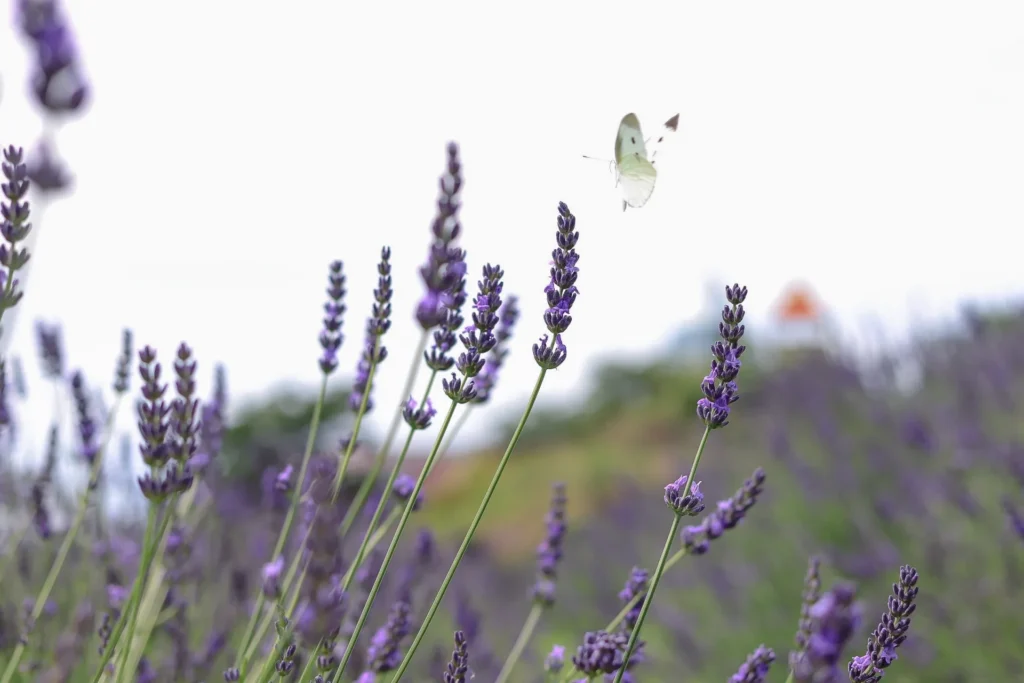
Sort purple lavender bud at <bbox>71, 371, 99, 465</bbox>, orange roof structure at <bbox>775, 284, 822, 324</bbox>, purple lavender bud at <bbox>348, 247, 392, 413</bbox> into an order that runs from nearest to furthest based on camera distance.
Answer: purple lavender bud at <bbox>348, 247, 392, 413</bbox> < purple lavender bud at <bbox>71, 371, 99, 465</bbox> < orange roof structure at <bbox>775, 284, 822, 324</bbox>

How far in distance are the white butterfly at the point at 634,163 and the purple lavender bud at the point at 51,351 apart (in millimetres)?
1586

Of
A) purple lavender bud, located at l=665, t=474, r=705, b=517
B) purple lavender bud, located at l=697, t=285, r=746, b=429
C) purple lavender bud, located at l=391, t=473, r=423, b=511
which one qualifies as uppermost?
purple lavender bud, located at l=697, t=285, r=746, b=429

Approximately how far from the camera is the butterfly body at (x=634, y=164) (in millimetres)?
1735

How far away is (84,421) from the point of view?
2227mm

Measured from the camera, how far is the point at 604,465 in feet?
40.2

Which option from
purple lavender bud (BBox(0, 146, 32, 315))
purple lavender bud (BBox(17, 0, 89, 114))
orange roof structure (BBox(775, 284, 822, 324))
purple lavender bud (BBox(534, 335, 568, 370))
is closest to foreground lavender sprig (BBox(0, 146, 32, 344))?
purple lavender bud (BBox(0, 146, 32, 315))

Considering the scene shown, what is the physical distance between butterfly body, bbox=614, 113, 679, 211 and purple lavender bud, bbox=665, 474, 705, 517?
549 mm

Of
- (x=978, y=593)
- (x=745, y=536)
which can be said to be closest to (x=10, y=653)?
(x=978, y=593)

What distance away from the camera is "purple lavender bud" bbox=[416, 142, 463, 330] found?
143 cm

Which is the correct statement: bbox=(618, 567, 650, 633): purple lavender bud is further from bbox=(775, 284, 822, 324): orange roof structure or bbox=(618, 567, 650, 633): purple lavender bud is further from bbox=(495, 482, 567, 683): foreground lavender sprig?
bbox=(775, 284, 822, 324): orange roof structure

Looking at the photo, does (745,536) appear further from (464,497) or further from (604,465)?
(464,497)

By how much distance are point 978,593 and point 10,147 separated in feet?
11.9

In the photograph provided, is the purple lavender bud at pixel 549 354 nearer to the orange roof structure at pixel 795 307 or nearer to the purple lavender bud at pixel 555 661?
the purple lavender bud at pixel 555 661

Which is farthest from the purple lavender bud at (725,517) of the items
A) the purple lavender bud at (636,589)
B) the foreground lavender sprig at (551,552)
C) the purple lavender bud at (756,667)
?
the foreground lavender sprig at (551,552)
